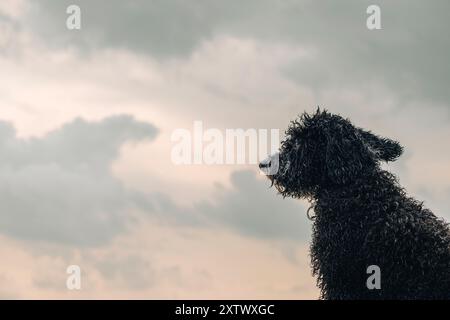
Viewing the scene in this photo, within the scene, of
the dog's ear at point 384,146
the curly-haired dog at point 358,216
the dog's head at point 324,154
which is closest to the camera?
the curly-haired dog at point 358,216

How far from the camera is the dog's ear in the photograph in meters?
10.7

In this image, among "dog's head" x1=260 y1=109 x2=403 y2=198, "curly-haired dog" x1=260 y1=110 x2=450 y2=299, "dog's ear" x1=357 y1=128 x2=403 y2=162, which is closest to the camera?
"curly-haired dog" x1=260 y1=110 x2=450 y2=299

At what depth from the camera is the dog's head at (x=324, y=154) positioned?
10461mm

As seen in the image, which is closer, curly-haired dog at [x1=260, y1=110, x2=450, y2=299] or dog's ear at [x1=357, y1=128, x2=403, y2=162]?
curly-haired dog at [x1=260, y1=110, x2=450, y2=299]

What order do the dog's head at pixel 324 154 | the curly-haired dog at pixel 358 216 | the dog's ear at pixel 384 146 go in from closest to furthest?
the curly-haired dog at pixel 358 216 < the dog's head at pixel 324 154 < the dog's ear at pixel 384 146

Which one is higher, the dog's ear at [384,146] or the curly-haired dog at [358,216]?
the dog's ear at [384,146]

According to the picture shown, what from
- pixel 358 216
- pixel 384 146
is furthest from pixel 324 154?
pixel 358 216

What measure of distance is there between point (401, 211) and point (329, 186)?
4.25 feet

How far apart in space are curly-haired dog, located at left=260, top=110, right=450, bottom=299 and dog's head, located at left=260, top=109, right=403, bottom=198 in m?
0.02

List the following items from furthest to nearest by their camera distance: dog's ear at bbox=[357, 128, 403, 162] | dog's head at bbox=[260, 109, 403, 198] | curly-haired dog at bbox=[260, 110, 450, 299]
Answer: dog's ear at bbox=[357, 128, 403, 162], dog's head at bbox=[260, 109, 403, 198], curly-haired dog at bbox=[260, 110, 450, 299]

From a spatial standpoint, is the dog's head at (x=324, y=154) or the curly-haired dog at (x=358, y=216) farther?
the dog's head at (x=324, y=154)

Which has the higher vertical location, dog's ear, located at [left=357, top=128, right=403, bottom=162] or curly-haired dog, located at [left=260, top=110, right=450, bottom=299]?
dog's ear, located at [left=357, top=128, right=403, bottom=162]

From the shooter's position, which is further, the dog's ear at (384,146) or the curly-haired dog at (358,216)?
the dog's ear at (384,146)
